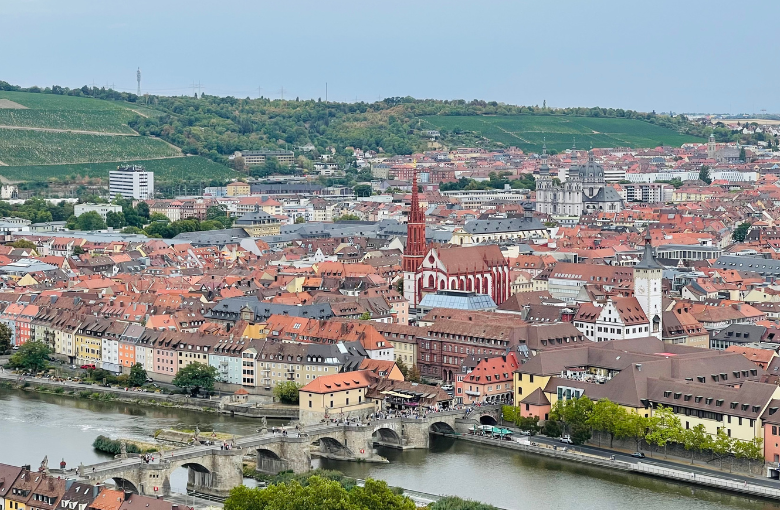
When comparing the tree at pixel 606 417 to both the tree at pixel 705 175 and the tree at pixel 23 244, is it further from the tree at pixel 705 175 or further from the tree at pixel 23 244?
the tree at pixel 705 175

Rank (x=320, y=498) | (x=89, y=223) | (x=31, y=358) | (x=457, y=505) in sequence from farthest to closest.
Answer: (x=89, y=223) → (x=31, y=358) → (x=457, y=505) → (x=320, y=498)

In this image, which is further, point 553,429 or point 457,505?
point 553,429

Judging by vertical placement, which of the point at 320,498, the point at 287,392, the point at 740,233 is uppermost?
the point at 740,233

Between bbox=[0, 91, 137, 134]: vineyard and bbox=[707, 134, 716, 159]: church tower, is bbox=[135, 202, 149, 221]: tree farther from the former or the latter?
bbox=[707, 134, 716, 159]: church tower

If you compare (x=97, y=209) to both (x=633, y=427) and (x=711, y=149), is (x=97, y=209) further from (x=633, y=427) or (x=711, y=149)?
(x=711, y=149)

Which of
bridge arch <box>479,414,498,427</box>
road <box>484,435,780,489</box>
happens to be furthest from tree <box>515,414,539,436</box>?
bridge arch <box>479,414,498,427</box>

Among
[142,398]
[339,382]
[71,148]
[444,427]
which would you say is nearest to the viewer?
[444,427]

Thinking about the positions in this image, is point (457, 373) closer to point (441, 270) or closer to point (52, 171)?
point (441, 270)

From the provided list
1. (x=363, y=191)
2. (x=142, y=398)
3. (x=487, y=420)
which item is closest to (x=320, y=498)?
(x=487, y=420)
